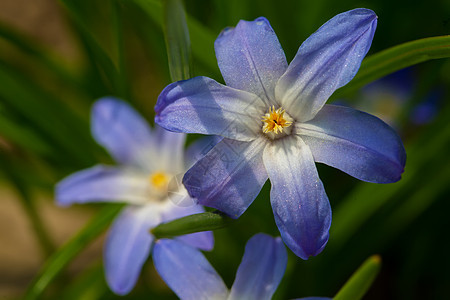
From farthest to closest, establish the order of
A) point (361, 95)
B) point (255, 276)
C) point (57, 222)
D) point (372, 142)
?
1. point (57, 222)
2. point (361, 95)
3. point (255, 276)
4. point (372, 142)

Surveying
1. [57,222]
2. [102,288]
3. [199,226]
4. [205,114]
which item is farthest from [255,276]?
[57,222]

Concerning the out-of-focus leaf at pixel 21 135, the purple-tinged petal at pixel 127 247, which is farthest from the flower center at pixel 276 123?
the out-of-focus leaf at pixel 21 135

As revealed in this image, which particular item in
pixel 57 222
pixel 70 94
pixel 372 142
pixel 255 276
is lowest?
pixel 57 222

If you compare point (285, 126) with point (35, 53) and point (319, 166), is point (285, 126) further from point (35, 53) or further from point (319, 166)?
point (35, 53)

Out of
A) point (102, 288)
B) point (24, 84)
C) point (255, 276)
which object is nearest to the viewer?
point (255, 276)

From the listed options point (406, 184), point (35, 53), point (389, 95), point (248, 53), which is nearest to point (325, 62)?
point (248, 53)

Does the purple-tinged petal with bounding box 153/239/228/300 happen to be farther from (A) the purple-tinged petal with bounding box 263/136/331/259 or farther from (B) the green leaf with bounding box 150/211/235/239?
(A) the purple-tinged petal with bounding box 263/136/331/259

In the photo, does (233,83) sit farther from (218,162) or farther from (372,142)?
(372,142)
